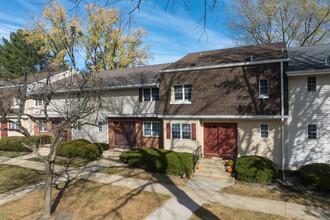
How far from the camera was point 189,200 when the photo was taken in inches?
375

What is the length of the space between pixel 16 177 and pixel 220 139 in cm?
1291

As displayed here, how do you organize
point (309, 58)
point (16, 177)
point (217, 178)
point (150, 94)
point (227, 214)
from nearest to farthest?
point (227, 214) → point (217, 178) → point (16, 177) → point (309, 58) → point (150, 94)

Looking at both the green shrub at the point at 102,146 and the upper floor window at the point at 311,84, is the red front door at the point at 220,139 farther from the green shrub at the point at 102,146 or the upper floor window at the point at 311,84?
the green shrub at the point at 102,146

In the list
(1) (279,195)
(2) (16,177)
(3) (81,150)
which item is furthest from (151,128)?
(1) (279,195)

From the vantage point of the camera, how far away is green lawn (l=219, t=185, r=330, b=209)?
9203mm

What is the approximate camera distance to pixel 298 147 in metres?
13.0

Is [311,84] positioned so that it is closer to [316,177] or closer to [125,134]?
[316,177]

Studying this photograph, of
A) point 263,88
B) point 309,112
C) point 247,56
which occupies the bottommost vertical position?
point 309,112

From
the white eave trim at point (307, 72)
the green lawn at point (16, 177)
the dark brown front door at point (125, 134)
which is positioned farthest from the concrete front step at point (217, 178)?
the green lawn at point (16, 177)

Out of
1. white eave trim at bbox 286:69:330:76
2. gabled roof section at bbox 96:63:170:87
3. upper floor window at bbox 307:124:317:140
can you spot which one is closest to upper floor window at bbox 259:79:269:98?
white eave trim at bbox 286:69:330:76

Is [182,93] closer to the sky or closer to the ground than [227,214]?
closer to the sky

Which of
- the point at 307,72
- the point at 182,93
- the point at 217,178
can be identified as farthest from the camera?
the point at 182,93

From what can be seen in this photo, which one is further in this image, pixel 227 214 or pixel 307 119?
pixel 307 119

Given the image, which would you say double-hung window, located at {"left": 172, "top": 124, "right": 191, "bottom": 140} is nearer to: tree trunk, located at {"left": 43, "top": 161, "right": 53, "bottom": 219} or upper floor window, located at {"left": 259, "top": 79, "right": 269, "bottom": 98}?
upper floor window, located at {"left": 259, "top": 79, "right": 269, "bottom": 98}
